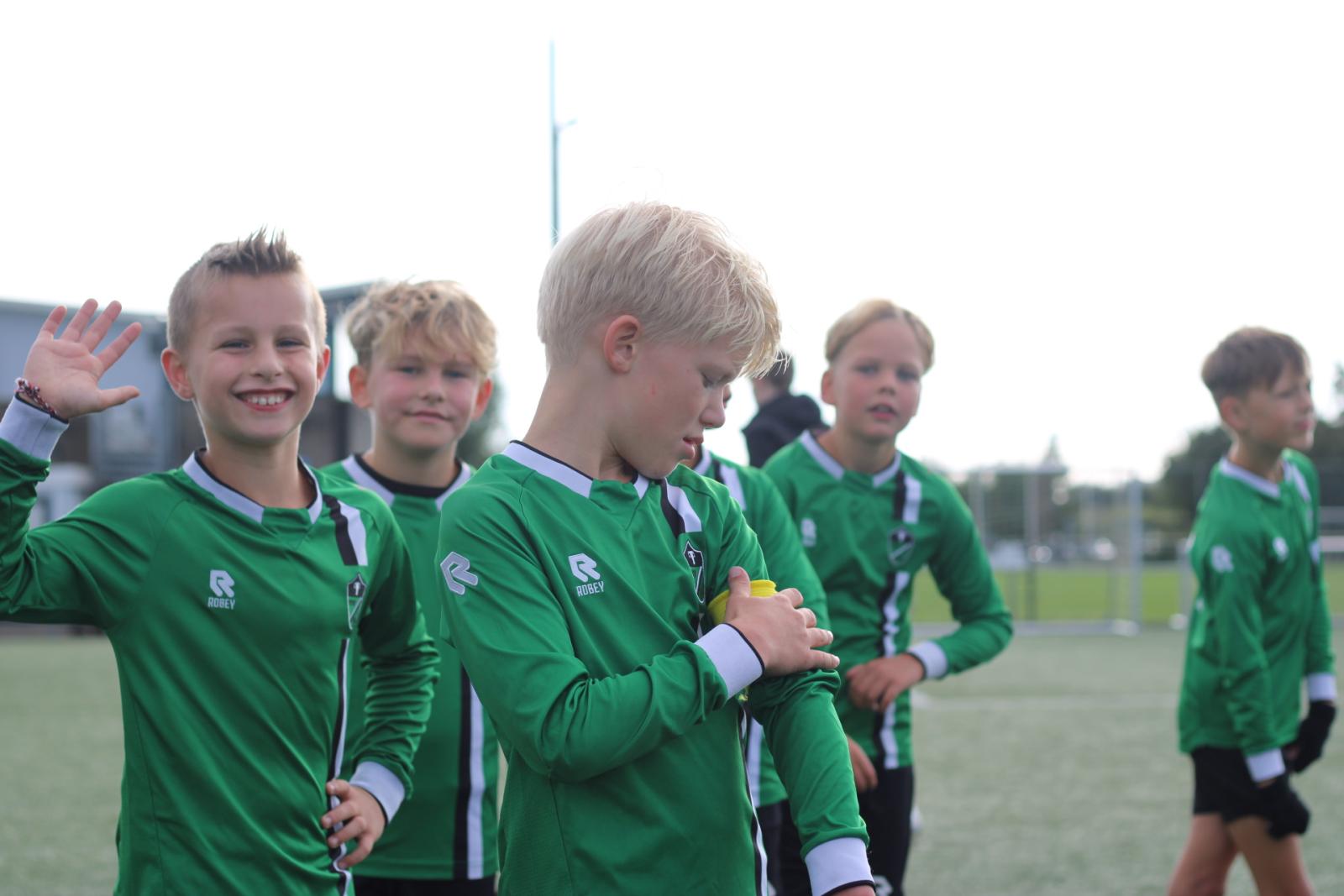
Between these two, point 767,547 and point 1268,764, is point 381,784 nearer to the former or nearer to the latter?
point 767,547

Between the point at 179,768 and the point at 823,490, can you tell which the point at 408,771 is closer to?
the point at 179,768

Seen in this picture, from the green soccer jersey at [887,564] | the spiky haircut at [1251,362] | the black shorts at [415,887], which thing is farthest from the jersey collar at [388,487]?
the spiky haircut at [1251,362]

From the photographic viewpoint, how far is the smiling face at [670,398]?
Answer: 1.69m

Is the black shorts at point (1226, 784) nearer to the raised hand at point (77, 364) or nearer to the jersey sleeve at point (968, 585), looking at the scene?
the jersey sleeve at point (968, 585)

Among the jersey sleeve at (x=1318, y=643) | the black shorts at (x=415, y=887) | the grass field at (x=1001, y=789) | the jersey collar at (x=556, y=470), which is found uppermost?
the jersey collar at (x=556, y=470)

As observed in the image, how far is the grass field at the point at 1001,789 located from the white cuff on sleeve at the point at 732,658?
3776 millimetres

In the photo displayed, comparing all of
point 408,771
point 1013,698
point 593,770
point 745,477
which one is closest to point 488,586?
point 593,770

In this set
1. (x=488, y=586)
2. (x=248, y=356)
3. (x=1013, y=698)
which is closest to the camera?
(x=488, y=586)

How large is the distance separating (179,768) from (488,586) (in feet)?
2.60

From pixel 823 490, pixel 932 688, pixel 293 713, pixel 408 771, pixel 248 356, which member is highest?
pixel 248 356

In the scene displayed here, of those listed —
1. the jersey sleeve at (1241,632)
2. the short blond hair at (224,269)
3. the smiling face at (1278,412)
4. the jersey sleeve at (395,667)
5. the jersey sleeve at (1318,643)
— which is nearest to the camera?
the short blond hair at (224,269)

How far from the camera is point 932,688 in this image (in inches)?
469

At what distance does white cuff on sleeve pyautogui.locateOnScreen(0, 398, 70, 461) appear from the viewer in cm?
189

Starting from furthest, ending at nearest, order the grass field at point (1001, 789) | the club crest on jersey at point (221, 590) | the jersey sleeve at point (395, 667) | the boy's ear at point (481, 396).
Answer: the grass field at point (1001, 789)
the boy's ear at point (481, 396)
the jersey sleeve at point (395, 667)
the club crest on jersey at point (221, 590)
